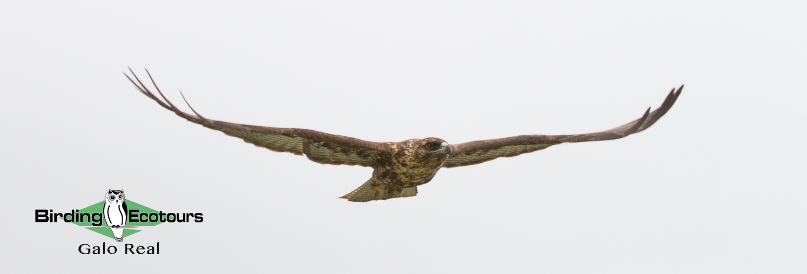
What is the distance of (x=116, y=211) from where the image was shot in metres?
9.77

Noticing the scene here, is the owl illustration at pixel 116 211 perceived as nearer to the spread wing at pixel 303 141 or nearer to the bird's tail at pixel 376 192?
the spread wing at pixel 303 141

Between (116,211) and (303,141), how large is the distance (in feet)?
12.7

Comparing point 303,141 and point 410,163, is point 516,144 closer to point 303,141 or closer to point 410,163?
point 410,163

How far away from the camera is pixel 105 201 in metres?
9.73

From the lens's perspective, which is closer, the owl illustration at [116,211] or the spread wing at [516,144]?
the spread wing at [516,144]

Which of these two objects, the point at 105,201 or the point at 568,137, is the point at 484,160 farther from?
the point at 105,201

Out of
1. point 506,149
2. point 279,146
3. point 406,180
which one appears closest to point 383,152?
point 406,180

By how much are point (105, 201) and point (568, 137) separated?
770 centimetres

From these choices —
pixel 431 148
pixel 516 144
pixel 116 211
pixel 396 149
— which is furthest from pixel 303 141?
pixel 116 211

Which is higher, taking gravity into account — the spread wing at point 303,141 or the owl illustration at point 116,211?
the spread wing at point 303,141

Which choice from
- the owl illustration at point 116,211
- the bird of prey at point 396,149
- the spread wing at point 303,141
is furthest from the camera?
the owl illustration at point 116,211

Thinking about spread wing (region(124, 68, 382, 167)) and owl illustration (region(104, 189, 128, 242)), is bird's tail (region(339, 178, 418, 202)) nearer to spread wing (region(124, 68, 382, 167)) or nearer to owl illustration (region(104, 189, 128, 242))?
spread wing (region(124, 68, 382, 167))

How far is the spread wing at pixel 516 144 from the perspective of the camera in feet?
30.0

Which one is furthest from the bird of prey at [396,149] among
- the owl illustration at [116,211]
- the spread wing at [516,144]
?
the owl illustration at [116,211]
